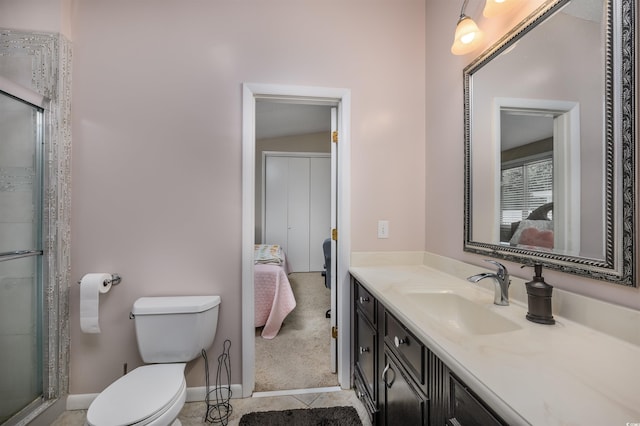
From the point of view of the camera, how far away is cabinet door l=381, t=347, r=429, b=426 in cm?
93

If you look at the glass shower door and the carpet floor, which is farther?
the carpet floor

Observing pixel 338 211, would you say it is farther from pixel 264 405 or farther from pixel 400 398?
pixel 264 405

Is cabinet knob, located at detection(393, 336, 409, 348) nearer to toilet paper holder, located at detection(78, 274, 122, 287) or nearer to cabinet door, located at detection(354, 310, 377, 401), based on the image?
cabinet door, located at detection(354, 310, 377, 401)

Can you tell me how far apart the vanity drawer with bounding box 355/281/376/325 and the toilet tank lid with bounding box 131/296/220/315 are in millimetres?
890

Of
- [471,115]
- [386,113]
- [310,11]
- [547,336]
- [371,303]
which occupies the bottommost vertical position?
[371,303]

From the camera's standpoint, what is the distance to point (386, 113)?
1920 millimetres

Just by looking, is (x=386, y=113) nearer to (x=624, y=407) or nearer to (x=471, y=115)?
(x=471, y=115)

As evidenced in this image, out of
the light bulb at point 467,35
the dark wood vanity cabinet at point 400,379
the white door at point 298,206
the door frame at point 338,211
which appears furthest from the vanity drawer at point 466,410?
the white door at point 298,206

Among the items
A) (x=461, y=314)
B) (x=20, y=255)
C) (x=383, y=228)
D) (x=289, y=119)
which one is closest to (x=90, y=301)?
(x=20, y=255)

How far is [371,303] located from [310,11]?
194cm

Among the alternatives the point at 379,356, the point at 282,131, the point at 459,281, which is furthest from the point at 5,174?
the point at 282,131

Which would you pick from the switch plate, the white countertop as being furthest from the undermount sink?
the switch plate

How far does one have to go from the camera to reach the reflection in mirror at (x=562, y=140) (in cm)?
82

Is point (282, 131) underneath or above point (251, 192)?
above
